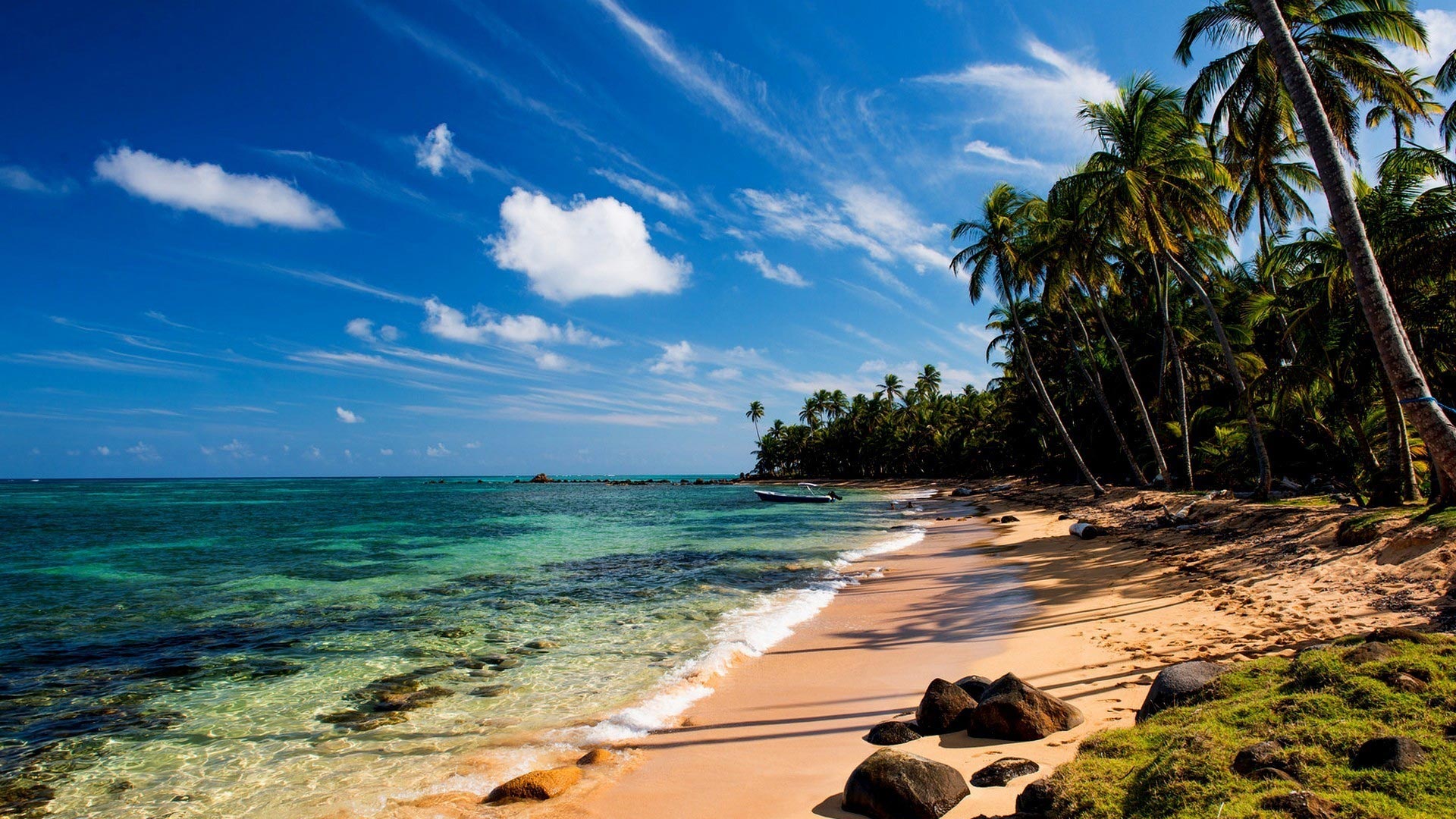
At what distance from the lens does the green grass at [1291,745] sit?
9.95 feet

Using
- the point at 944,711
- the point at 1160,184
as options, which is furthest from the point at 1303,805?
the point at 1160,184

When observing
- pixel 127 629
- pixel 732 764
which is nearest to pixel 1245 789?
pixel 732 764

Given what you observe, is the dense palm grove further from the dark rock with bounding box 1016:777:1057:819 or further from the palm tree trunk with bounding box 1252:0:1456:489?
the dark rock with bounding box 1016:777:1057:819

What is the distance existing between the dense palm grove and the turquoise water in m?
11.2

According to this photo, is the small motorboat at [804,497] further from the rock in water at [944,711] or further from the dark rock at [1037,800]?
the dark rock at [1037,800]

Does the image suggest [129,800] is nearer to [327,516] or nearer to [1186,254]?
[1186,254]

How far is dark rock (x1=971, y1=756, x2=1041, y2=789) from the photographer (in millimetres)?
4672

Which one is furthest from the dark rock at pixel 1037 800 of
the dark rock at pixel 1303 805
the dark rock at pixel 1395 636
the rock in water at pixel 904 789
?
the dark rock at pixel 1395 636

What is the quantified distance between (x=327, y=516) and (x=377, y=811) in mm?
47594

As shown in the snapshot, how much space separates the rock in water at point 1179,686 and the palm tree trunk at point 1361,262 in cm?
590

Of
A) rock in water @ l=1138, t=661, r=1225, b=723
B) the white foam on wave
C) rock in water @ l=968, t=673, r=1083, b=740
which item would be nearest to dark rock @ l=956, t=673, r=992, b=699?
rock in water @ l=968, t=673, r=1083, b=740

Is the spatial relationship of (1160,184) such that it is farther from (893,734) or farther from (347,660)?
(347,660)

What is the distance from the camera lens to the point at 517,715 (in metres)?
7.56

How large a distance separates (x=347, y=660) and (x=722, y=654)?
581 centimetres
